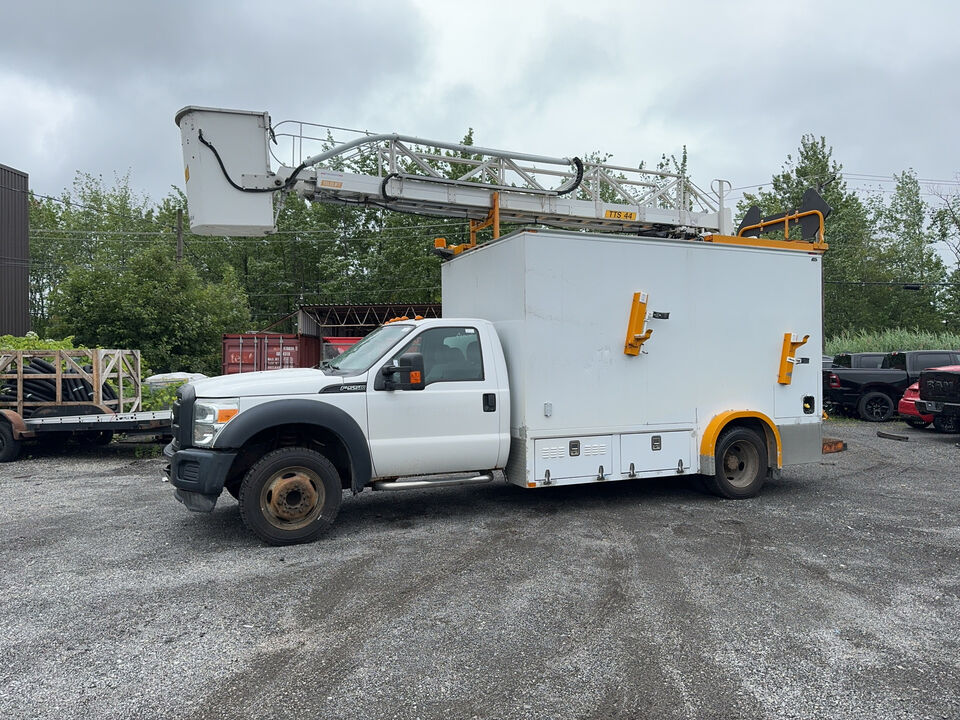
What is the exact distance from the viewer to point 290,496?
20.1 ft

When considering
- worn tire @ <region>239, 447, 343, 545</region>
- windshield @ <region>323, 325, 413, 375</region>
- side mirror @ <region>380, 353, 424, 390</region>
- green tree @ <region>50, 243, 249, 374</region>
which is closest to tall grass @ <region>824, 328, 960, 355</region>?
green tree @ <region>50, 243, 249, 374</region>

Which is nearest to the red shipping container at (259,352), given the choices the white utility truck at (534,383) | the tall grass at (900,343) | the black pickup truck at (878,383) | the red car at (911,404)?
the white utility truck at (534,383)

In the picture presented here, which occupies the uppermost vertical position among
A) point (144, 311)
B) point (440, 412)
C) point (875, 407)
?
point (144, 311)

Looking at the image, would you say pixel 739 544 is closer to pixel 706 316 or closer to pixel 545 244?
pixel 706 316

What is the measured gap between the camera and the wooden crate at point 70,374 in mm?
10750

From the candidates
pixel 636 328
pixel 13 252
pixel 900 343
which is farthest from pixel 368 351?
pixel 900 343

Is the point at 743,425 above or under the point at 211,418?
under

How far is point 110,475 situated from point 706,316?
8.34m

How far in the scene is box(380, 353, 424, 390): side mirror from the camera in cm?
634

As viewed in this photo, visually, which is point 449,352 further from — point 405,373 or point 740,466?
point 740,466

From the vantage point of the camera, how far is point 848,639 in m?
4.12

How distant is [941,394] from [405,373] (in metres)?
11.5

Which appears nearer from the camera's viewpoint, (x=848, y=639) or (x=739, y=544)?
(x=848, y=639)

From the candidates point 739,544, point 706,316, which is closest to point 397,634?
point 739,544
